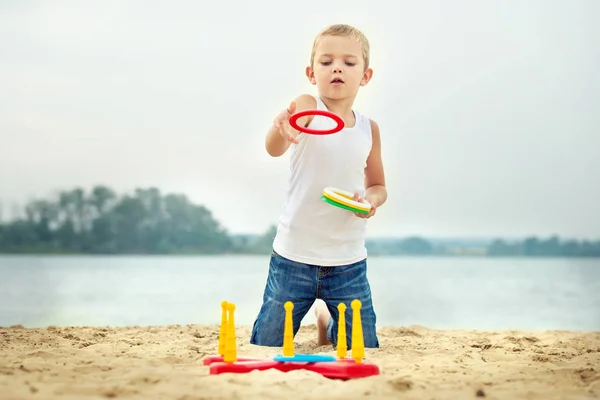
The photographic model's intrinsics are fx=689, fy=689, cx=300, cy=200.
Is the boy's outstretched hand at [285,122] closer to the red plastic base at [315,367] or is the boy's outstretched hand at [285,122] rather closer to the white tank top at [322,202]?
the white tank top at [322,202]

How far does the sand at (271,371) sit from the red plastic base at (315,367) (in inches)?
2.4

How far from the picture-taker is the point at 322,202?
11.0 ft

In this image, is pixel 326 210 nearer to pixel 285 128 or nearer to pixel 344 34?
pixel 285 128

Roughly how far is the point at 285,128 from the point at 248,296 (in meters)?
5.39

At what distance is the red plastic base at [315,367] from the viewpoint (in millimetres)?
2500

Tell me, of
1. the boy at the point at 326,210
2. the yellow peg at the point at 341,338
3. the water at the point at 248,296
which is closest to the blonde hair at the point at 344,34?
the boy at the point at 326,210

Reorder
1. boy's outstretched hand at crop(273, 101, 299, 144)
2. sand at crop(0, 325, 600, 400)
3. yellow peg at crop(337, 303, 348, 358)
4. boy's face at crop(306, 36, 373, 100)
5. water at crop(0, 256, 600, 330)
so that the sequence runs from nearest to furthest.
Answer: sand at crop(0, 325, 600, 400)
yellow peg at crop(337, 303, 348, 358)
boy's outstretched hand at crop(273, 101, 299, 144)
boy's face at crop(306, 36, 373, 100)
water at crop(0, 256, 600, 330)

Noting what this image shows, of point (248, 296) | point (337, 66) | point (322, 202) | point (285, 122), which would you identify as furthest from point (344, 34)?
point (248, 296)

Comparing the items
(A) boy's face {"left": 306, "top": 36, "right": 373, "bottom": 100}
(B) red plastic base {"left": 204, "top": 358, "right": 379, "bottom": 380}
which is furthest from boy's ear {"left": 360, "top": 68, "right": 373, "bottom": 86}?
(B) red plastic base {"left": 204, "top": 358, "right": 379, "bottom": 380}

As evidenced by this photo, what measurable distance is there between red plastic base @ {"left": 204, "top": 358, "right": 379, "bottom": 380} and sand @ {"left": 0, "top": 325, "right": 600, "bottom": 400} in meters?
0.06

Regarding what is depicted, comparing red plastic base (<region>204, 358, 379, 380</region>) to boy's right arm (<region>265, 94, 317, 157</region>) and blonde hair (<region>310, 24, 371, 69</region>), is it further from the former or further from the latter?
blonde hair (<region>310, 24, 371, 69</region>)

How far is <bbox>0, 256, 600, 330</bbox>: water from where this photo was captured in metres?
6.45

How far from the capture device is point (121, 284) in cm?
948

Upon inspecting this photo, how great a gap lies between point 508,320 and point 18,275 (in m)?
7.39
